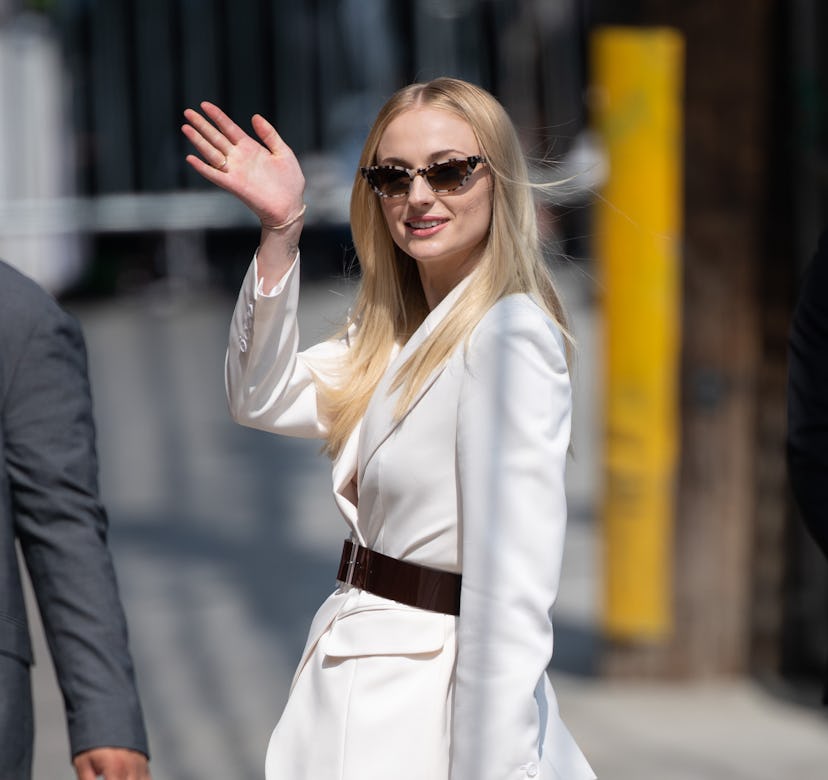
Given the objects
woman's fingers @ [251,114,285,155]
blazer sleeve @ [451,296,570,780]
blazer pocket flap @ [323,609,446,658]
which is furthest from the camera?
woman's fingers @ [251,114,285,155]

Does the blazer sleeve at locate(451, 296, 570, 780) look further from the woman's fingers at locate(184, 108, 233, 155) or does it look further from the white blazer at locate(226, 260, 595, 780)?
the woman's fingers at locate(184, 108, 233, 155)

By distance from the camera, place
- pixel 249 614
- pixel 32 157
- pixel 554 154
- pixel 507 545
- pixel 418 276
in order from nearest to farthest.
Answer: pixel 507 545 → pixel 418 276 → pixel 554 154 → pixel 249 614 → pixel 32 157

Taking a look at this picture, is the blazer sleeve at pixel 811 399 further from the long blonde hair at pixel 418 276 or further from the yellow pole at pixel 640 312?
the yellow pole at pixel 640 312

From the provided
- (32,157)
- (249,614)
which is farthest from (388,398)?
(32,157)

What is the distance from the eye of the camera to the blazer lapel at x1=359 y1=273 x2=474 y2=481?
247cm

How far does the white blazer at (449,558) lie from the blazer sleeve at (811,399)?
18.3 inches

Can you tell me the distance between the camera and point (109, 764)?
95.4 inches

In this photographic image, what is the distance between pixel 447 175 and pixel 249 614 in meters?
4.48

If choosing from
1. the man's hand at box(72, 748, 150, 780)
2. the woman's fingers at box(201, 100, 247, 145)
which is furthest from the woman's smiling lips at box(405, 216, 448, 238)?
the man's hand at box(72, 748, 150, 780)

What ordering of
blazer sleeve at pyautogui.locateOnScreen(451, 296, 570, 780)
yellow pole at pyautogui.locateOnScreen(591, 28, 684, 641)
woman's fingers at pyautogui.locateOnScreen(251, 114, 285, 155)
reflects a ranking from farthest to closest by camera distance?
yellow pole at pyautogui.locateOnScreen(591, 28, 684, 641) → woman's fingers at pyautogui.locateOnScreen(251, 114, 285, 155) → blazer sleeve at pyautogui.locateOnScreen(451, 296, 570, 780)

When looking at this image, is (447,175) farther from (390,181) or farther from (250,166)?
(250,166)

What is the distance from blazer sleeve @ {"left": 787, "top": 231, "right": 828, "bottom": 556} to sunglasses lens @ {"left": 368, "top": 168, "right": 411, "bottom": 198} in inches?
27.5

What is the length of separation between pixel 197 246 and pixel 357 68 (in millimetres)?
3578

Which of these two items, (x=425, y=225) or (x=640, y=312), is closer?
(x=425, y=225)
